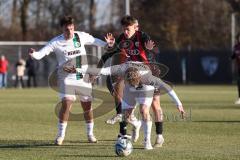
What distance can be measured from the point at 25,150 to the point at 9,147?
0.53 metres

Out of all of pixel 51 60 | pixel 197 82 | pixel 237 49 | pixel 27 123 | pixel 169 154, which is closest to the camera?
pixel 169 154

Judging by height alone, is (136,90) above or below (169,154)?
above

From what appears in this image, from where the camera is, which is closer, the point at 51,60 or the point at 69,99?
the point at 69,99

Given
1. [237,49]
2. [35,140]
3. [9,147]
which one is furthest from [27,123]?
[237,49]

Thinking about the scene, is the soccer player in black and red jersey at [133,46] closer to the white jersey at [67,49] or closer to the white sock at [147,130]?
the white sock at [147,130]

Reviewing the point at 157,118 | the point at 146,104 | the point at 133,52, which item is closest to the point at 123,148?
the point at 146,104

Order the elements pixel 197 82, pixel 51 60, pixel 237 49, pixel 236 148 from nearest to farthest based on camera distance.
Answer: pixel 236 148 → pixel 237 49 → pixel 51 60 → pixel 197 82

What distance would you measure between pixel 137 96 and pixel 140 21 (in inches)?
1877

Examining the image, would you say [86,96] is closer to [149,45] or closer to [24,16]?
[149,45]

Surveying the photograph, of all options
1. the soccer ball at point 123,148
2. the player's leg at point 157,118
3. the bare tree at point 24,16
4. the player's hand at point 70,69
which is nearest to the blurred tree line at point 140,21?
the bare tree at point 24,16

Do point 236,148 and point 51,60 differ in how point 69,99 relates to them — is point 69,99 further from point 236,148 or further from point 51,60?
point 51,60

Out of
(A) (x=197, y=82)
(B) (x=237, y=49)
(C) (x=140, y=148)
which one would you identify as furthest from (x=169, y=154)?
(A) (x=197, y=82)

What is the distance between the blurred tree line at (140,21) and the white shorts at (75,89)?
42280 mm

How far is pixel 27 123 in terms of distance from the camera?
17.5 m
